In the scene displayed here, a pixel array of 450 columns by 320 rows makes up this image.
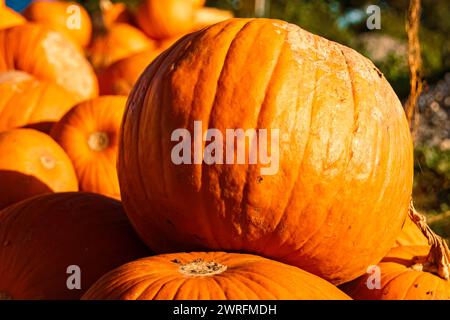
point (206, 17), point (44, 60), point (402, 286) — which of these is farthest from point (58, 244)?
point (206, 17)

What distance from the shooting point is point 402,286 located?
1.96 meters

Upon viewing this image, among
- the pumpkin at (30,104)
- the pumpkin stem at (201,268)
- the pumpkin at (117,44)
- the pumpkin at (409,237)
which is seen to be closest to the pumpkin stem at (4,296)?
the pumpkin stem at (201,268)

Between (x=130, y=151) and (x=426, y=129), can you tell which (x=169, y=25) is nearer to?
(x=426, y=129)

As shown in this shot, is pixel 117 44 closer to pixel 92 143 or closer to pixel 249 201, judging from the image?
pixel 92 143

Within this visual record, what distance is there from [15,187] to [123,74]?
2.02 meters

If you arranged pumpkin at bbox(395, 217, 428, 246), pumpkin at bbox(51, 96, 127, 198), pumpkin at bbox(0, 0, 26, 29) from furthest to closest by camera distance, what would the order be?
pumpkin at bbox(0, 0, 26, 29)
pumpkin at bbox(51, 96, 127, 198)
pumpkin at bbox(395, 217, 428, 246)

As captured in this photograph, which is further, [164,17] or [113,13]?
[113,13]

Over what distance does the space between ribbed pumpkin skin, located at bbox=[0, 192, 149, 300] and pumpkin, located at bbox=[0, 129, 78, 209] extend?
47 cm

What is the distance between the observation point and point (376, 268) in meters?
1.99

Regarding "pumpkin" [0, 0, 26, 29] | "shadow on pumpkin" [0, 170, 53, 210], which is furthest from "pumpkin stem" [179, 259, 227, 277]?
"pumpkin" [0, 0, 26, 29]

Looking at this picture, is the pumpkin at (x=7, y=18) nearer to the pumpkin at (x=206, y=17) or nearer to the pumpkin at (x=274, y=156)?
the pumpkin at (x=206, y=17)

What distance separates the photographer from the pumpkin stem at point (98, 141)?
3.10 meters

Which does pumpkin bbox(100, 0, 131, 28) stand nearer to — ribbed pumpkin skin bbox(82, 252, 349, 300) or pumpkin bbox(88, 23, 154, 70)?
pumpkin bbox(88, 23, 154, 70)

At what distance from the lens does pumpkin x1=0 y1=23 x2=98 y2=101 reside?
394cm
